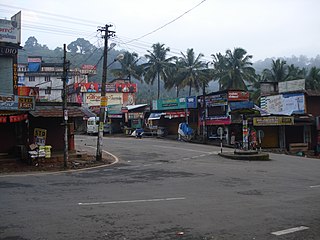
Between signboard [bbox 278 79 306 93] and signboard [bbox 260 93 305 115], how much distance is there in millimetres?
1095

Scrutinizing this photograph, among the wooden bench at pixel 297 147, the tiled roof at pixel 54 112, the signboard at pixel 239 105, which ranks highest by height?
the signboard at pixel 239 105

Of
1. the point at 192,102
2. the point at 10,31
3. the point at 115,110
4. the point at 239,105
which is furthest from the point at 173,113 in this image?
the point at 10,31

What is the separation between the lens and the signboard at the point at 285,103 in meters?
36.0

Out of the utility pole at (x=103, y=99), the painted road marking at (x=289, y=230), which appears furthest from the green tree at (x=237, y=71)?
the painted road marking at (x=289, y=230)

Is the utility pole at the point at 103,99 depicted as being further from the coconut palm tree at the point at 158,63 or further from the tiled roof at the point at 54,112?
the coconut palm tree at the point at 158,63

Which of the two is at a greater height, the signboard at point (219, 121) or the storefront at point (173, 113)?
the storefront at point (173, 113)

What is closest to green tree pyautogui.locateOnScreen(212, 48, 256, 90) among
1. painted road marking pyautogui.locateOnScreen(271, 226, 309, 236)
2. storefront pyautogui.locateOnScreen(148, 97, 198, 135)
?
storefront pyautogui.locateOnScreen(148, 97, 198, 135)

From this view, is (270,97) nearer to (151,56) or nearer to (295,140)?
(295,140)

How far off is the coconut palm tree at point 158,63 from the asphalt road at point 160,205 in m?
43.9

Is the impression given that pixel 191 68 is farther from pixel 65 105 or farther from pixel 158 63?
pixel 65 105

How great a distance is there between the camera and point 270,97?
39.0 meters

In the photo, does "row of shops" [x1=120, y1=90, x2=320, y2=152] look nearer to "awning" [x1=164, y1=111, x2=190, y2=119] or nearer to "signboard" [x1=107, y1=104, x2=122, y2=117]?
"awning" [x1=164, y1=111, x2=190, y2=119]

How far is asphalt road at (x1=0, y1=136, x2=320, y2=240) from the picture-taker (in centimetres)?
710

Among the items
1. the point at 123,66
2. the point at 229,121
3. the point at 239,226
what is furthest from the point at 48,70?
the point at 239,226
